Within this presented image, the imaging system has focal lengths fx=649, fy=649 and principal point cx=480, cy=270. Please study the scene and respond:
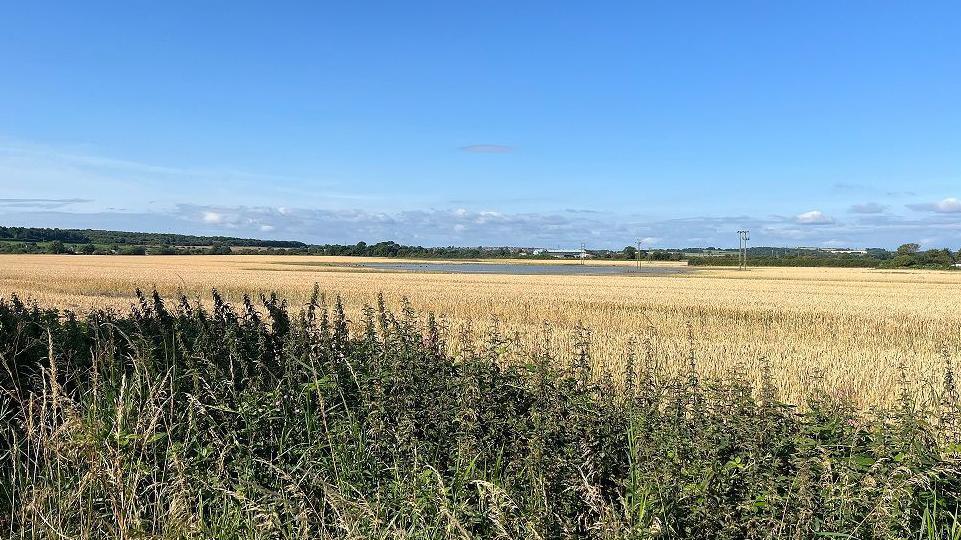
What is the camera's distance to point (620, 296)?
107ft

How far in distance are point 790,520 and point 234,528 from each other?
3.49 metres

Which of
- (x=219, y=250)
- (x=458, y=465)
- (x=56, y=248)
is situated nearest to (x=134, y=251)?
(x=56, y=248)

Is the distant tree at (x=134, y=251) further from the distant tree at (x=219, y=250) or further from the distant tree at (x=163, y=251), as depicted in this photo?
the distant tree at (x=219, y=250)

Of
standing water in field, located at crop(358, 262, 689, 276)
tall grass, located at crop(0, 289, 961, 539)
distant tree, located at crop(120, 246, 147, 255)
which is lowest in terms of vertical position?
standing water in field, located at crop(358, 262, 689, 276)

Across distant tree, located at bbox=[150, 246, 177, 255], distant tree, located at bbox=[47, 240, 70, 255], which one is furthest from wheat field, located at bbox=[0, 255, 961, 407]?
distant tree, located at bbox=[150, 246, 177, 255]

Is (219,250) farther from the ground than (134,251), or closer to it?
farther from the ground

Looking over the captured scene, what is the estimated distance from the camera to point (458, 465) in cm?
470

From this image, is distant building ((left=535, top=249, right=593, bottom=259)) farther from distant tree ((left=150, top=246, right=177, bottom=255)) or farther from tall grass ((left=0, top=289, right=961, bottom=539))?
tall grass ((left=0, top=289, right=961, bottom=539))

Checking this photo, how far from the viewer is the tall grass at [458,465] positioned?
13.0 ft

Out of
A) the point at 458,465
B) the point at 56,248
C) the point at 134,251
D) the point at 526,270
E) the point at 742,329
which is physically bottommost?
the point at 526,270

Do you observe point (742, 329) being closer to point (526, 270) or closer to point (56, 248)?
point (526, 270)

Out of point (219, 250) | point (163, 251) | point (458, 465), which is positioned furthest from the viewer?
point (219, 250)

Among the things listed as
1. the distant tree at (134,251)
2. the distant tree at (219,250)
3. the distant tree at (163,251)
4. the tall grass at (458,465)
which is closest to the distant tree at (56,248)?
the distant tree at (134,251)

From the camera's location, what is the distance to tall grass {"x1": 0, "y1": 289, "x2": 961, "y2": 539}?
398 centimetres
